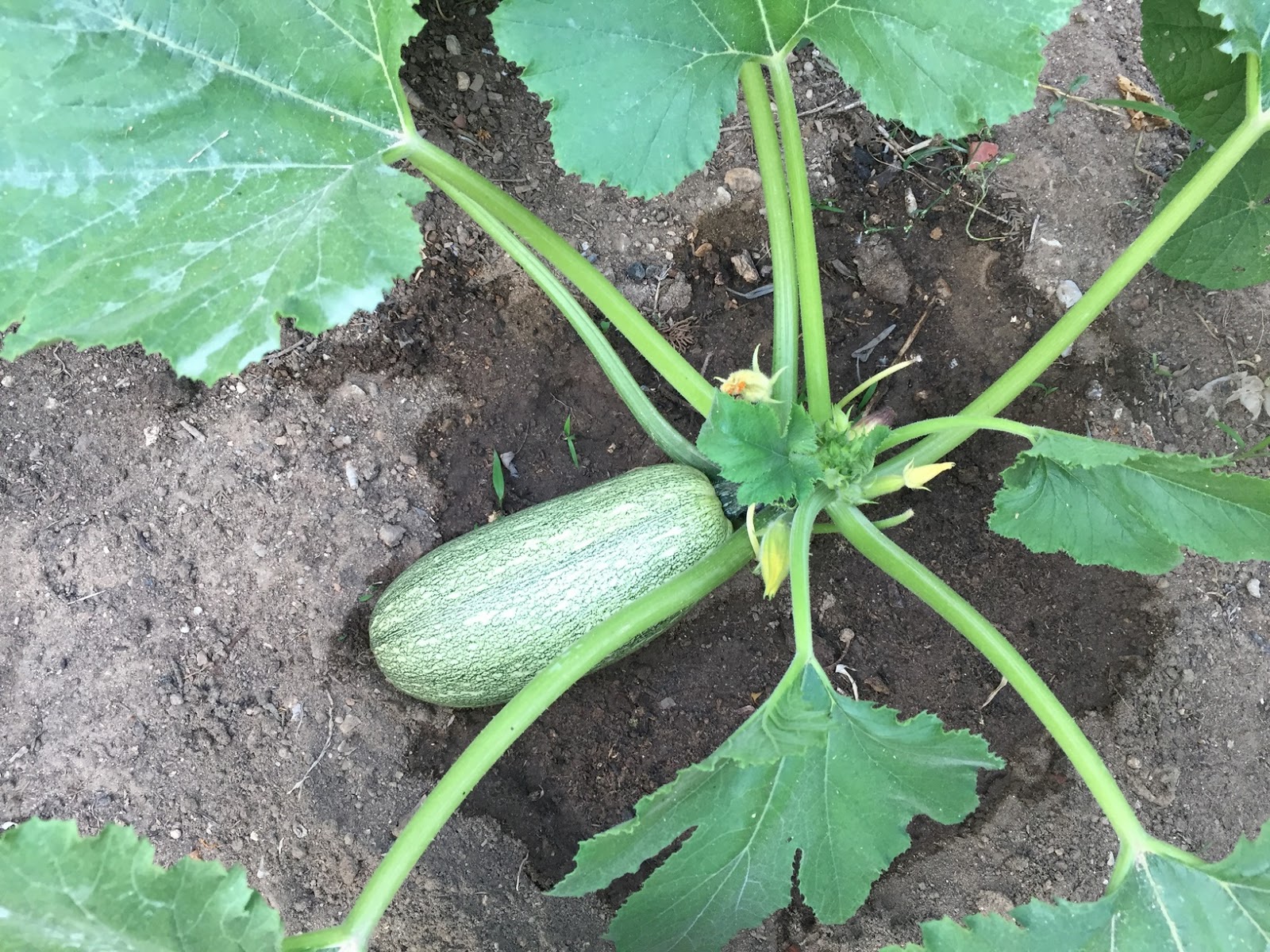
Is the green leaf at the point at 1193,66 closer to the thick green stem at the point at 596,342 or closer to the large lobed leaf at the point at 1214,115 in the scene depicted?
the large lobed leaf at the point at 1214,115

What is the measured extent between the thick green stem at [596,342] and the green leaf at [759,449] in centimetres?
42

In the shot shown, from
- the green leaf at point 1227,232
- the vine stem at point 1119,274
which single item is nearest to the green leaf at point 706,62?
the vine stem at point 1119,274

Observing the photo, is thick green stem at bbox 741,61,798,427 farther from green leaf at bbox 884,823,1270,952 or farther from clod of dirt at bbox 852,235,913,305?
green leaf at bbox 884,823,1270,952

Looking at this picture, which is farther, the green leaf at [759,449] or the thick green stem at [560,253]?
the thick green stem at [560,253]

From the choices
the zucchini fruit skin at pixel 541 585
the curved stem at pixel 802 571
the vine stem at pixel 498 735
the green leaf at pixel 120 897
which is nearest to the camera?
the green leaf at pixel 120 897

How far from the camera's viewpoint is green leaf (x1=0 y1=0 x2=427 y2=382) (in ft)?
5.20

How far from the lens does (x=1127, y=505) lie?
5.91ft

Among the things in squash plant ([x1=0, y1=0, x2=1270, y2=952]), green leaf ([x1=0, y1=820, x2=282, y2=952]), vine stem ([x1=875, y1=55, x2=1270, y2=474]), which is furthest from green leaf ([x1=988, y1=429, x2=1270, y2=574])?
green leaf ([x1=0, y1=820, x2=282, y2=952])

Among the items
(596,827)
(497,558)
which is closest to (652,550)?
(497,558)

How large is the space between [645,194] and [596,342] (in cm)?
54

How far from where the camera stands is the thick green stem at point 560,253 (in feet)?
6.20

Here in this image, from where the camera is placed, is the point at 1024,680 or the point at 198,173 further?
the point at 1024,680

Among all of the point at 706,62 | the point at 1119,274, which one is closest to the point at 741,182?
the point at 706,62

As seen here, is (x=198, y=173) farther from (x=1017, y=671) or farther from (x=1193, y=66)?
(x=1193, y=66)
